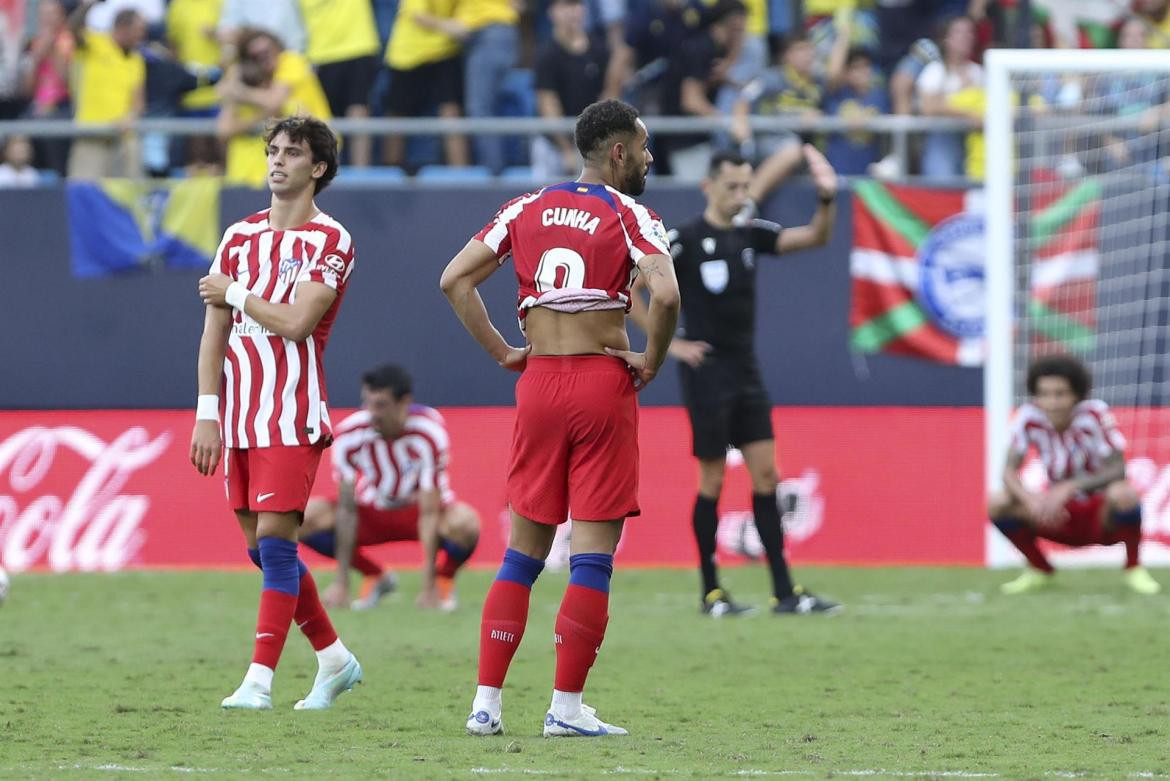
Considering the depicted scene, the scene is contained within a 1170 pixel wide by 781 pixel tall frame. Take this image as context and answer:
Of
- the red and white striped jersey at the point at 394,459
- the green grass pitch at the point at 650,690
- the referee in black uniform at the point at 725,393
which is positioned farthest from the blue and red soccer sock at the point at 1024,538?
→ the red and white striped jersey at the point at 394,459

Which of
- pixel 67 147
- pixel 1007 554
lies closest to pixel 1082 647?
pixel 1007 554

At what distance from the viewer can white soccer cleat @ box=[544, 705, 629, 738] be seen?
6109mm

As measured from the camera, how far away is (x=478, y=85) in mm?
14750

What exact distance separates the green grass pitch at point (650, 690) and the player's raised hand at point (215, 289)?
1.44m

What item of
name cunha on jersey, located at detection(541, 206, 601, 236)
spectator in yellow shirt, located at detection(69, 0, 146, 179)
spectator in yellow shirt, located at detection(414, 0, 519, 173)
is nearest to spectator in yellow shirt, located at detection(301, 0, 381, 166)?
spectator in yellow shirt, located at detection(414, 0, 519, 173)

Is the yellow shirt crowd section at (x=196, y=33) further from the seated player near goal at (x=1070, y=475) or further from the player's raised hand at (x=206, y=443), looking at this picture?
the player's raised hand at (x=206, y=443)

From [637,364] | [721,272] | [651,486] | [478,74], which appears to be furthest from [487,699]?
[478,74]

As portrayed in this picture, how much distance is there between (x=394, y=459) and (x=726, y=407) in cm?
212

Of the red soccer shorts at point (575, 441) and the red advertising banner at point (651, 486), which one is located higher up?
the red soccer shorts at point (575, 441)

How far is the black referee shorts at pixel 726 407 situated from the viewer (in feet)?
33.6

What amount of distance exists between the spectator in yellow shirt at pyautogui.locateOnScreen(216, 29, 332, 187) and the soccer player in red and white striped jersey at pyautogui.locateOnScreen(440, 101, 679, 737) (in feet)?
26.7

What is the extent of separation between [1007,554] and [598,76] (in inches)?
182

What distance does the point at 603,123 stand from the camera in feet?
20.3

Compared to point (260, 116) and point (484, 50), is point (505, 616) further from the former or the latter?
point (484, 50)
